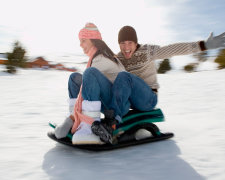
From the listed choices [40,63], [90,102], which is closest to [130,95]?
[90,102]

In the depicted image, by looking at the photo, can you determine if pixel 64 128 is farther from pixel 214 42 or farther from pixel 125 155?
pixel 214 42

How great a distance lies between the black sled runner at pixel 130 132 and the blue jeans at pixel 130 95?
82 millimetres

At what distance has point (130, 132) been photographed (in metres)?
2.23

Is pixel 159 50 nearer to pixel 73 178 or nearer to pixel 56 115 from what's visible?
pixel 73 178

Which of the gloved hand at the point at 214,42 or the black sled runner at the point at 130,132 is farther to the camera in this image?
the gloved hand at the point at 214,42

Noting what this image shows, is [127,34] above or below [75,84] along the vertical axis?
above

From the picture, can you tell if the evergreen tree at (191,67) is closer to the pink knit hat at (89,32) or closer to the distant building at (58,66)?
the distant building at (58,66)

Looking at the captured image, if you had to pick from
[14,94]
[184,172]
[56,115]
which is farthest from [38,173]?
[14,94]

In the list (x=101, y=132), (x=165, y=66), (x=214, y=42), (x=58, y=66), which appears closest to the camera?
(x=101, y=132)

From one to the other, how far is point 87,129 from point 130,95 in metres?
0.54

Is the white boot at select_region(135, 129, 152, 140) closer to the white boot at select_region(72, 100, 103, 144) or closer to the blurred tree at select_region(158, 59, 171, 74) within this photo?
the white boot at select_region(72, 100, 103, 144)

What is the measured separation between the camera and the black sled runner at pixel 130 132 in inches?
79.8

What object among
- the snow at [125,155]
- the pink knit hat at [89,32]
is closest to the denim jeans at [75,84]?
the pink knit hat at [89,32]

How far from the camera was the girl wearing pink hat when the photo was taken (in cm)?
202
